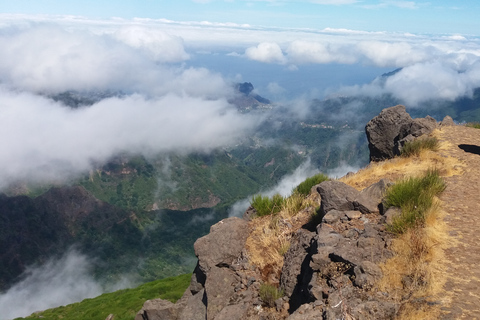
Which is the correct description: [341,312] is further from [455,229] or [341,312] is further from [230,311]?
[455,229]

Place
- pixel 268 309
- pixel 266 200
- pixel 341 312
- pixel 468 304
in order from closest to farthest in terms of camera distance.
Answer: pixel 468 304 < pixel 341 312 < pixel 268 309 < pixel 266 200

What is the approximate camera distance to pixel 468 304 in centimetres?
773

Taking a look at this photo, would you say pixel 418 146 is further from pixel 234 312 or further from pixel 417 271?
pixel 234 312

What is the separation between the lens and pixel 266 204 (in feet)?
56.5

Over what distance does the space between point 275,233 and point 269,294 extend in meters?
3.65

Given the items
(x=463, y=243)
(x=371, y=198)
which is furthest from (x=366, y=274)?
(x=371, y=198)

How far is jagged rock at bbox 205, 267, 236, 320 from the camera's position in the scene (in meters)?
12.6

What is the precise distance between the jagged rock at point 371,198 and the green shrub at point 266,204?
4.30m

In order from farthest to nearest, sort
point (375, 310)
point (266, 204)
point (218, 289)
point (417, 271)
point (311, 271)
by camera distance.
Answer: point (266, 204)
point (218, 289)
point (311, 271)
point (417, 271)
point (375, 310)

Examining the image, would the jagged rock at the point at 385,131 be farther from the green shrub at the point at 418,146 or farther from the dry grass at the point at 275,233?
the dry grass at the point at 275,233

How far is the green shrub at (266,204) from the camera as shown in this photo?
1698cm

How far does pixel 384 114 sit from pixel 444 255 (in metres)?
20.9

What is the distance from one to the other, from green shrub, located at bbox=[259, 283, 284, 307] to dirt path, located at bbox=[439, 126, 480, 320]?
503 centimetres

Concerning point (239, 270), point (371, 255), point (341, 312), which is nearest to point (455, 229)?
point (371, 255)
